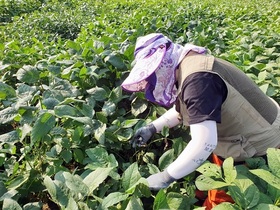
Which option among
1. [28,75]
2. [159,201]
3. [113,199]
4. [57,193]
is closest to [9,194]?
[57,193]

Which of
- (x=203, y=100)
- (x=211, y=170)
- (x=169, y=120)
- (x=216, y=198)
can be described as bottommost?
(x=216, y=198)

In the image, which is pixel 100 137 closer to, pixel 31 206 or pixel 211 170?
pixel 31 206

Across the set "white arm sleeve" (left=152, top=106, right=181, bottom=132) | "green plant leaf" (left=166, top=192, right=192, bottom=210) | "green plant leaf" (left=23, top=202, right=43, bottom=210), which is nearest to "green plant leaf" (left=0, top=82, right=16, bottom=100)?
"green plant leaf" (left=23, top=202, right=43, bottom=210)

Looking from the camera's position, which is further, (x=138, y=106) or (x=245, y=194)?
(x=138, y=106)

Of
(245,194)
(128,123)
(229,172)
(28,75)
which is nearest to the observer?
(245,194)

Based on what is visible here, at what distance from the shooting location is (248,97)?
194 cm

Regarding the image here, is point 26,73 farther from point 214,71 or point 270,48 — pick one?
point 270,48

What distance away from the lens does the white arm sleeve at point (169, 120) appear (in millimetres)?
2258

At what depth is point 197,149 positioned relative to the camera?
1709 millimetres

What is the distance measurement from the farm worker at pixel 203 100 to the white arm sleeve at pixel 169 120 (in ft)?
0.75

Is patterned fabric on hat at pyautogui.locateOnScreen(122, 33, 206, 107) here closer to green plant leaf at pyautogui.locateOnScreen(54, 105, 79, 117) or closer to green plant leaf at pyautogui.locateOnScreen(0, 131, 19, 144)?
green plant leaf at pyautogui.locateOnScreen(54, 105, 79, 117)

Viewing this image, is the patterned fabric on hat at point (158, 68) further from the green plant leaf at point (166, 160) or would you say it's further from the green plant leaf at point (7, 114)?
the green plant leaf at point (7, 114)

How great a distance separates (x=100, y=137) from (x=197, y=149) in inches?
20.5

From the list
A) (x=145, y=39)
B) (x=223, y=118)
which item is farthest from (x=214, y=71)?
(x=145, y=39)
